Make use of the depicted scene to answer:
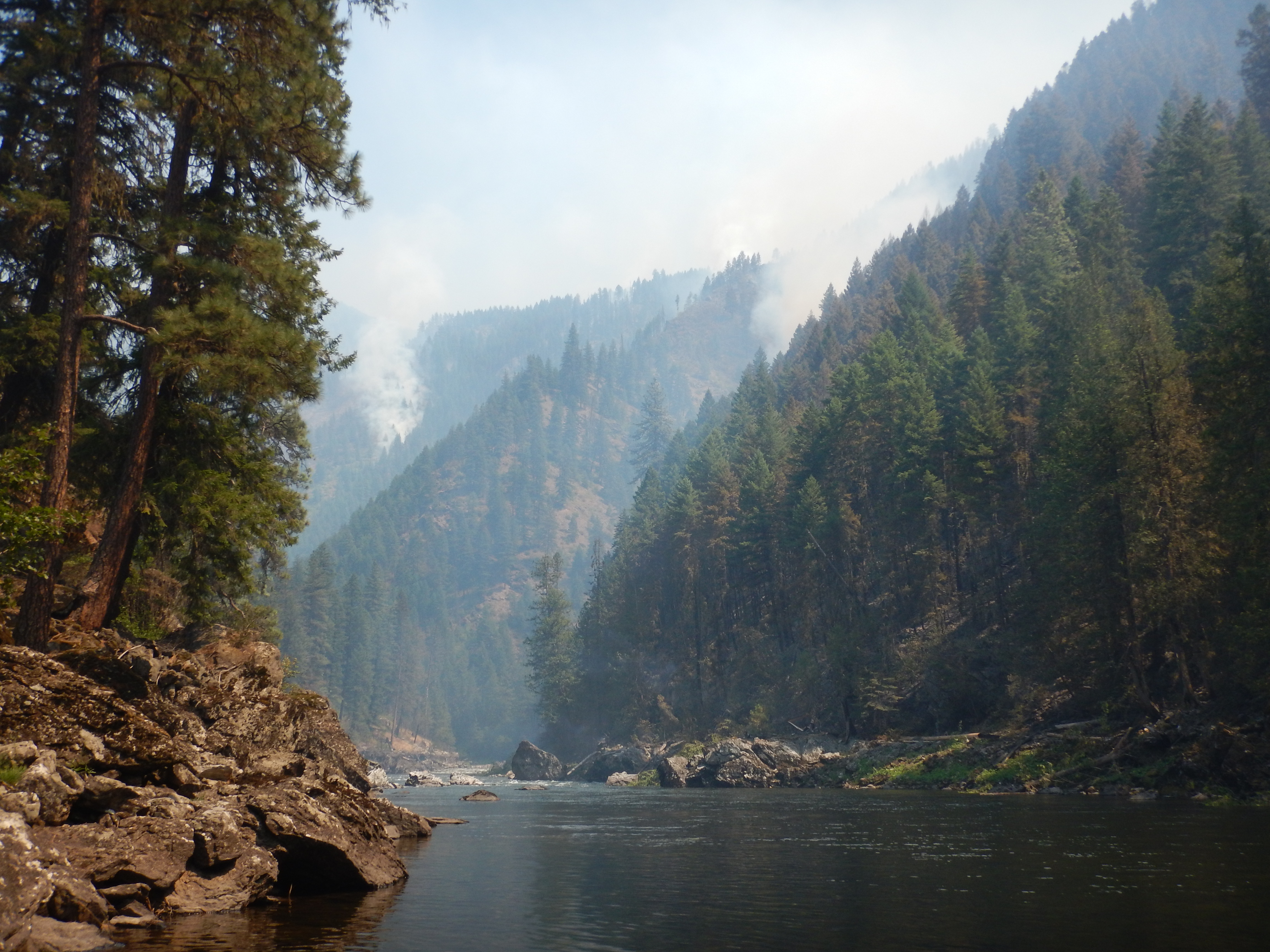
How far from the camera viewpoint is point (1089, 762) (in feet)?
128

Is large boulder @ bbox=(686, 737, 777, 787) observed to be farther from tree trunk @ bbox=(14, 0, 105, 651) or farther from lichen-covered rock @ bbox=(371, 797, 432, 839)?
tree trunk @ bbox=(14, 0, 105, 651)

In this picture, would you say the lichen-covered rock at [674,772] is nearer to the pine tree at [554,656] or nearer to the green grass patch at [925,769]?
the green grass patch at [925,769]

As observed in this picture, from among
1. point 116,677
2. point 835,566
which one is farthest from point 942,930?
point 835,566

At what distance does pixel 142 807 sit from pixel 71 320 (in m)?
10.3

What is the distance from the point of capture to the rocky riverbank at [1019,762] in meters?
32.2

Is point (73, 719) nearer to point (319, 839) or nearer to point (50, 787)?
point (50, 787)

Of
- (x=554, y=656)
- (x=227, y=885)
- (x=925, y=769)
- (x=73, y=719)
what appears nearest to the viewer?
(x=73, y=719)

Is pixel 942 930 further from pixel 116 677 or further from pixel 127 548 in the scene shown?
pixel 127 548

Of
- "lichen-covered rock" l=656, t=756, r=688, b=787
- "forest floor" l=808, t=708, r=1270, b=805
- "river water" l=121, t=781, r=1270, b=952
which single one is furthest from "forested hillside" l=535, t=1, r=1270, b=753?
"river water" l=121, t=781, r=1270, b=952

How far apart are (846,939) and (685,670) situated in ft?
267

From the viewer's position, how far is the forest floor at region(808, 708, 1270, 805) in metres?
31.6

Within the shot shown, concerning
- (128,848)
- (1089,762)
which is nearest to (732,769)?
(1089,762)

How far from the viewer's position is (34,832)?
38.8ft

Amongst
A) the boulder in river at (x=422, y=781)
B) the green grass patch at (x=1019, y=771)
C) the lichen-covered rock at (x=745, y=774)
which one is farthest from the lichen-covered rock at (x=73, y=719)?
the boulder in river at (x=422, y=781)
